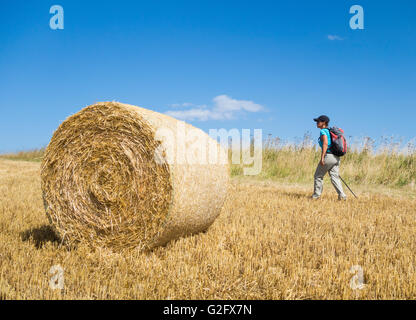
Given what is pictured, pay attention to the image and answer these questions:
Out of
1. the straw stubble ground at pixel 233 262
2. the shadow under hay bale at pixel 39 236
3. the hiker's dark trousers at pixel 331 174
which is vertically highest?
the hiker's dark trousers at pixel 331 174

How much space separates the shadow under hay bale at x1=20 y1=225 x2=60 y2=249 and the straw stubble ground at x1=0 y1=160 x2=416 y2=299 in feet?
0.04

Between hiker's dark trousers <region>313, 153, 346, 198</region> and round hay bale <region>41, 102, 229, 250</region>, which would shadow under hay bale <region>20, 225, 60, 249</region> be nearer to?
round hay bale <region>41, 102, 229, 250</region>

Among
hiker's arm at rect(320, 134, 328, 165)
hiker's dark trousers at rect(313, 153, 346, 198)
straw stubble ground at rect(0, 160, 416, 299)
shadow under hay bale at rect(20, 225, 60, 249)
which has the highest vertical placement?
hiker's arm at rect(320, 134, 328, 165)

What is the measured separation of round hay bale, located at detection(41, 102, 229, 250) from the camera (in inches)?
153

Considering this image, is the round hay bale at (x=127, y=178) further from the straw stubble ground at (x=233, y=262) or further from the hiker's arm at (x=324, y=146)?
the hiker's arm at (x=324, y=146)

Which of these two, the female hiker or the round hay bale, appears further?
the female hiker

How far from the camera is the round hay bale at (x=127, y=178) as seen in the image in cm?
389

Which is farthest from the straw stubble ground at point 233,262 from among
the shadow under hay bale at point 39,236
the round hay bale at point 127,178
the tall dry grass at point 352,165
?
the tall dry grass at point 352,165

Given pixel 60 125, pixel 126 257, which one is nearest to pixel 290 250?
pixel 126 257

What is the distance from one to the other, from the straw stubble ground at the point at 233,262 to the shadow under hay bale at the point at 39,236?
12mm

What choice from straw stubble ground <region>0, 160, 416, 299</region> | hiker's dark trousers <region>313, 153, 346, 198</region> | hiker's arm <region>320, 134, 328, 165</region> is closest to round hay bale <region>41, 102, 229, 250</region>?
straw stubble ground <region>0, 160, 416, 299</region>

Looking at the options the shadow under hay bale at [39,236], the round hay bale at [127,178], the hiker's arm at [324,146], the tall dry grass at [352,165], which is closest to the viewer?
the round hay bale at [127,178]

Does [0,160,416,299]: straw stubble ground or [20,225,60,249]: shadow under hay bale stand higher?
[20,225,60,249]: shadow under hay bale
